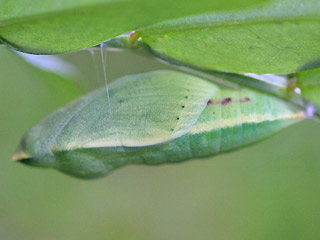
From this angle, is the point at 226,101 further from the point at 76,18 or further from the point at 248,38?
the point at 76,18

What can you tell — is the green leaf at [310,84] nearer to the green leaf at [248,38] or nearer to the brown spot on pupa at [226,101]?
the green leaf at [248,38]

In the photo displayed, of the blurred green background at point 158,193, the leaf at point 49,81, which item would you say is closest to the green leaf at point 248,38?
the leaf at point 49,81

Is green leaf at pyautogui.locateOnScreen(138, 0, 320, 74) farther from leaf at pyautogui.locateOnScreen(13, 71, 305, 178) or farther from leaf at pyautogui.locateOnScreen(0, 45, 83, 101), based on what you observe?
leaf at pyautogui.locateOnScreen(0, 45, 83, 101)

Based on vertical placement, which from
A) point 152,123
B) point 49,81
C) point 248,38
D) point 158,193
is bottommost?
point 158,193

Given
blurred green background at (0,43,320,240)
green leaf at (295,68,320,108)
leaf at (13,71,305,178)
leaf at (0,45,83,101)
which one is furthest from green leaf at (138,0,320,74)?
blurred green background at (0,43,320,240)

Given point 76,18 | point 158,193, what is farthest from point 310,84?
point 158,193

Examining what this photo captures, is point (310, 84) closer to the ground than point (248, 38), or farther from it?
closer to the ground
